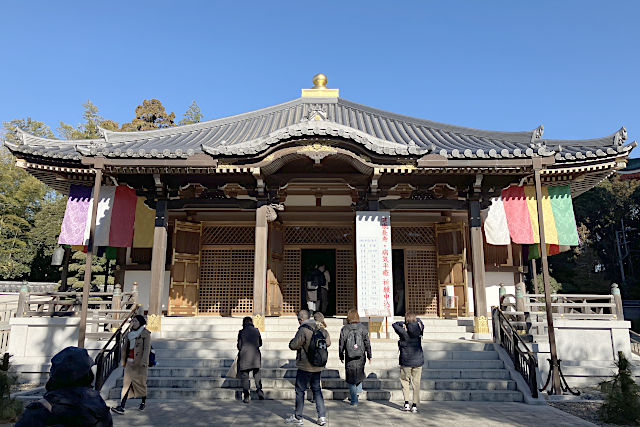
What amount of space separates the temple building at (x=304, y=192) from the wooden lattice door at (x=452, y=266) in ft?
0.15

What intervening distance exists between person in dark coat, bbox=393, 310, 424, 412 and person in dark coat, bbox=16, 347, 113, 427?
5158 mm

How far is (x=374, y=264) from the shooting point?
1105cm

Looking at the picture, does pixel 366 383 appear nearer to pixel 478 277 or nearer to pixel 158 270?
pixel 478 277

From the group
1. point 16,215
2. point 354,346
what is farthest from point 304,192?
point 16,215

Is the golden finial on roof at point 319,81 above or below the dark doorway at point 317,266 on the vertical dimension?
above

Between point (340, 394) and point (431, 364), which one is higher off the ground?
point (431, 364)

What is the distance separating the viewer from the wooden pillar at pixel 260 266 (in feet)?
34.8

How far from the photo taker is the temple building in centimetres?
1053

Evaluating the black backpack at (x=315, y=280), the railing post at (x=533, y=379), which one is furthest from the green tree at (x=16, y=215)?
the railing post at (x=533, y=379)

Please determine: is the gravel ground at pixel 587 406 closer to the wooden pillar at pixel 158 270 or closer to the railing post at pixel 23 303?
the wooden pillar at pixel 158 270

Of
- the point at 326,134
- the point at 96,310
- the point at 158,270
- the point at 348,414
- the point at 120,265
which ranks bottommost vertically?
the point at 348,414

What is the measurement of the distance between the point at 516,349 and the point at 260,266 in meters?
6.11

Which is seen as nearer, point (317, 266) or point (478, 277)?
point (478, 277)

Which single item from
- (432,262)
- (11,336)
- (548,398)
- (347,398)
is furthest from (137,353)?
(432,262)
